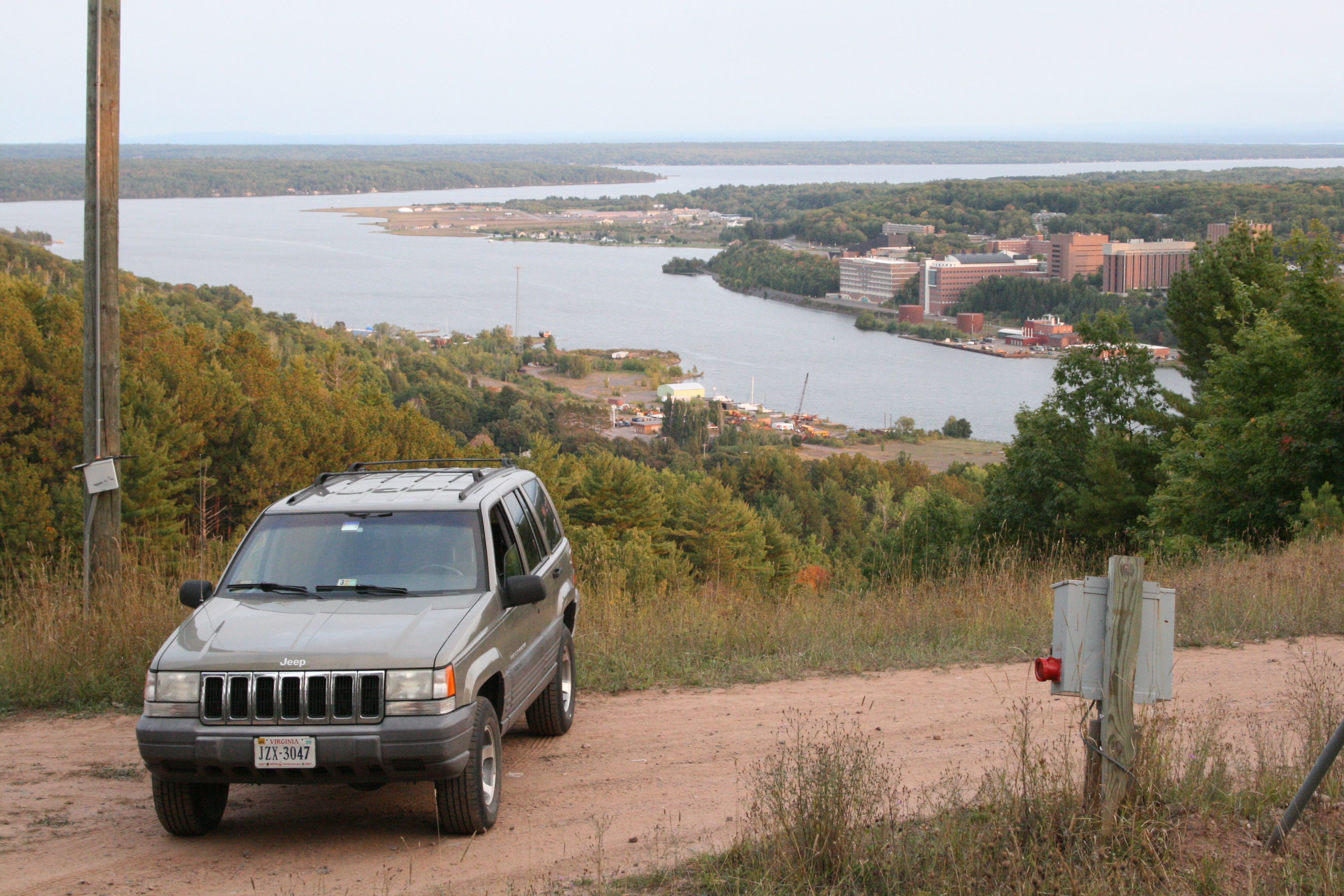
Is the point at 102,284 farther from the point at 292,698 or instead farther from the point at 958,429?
the point at 958,429

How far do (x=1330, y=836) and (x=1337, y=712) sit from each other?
1382 mm

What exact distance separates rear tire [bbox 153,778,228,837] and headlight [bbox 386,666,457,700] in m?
0.90

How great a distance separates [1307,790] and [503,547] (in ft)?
11.4

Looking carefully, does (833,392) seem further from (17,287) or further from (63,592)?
(63,592)

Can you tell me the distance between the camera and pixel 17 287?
130 ft

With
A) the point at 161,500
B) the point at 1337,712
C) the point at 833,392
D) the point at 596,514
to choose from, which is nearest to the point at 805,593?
the point at 1337,712

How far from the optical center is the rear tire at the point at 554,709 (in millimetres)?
5840

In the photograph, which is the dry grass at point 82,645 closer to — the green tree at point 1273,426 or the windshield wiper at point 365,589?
the windshield wiper at point 365,589

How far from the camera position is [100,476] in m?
7.68

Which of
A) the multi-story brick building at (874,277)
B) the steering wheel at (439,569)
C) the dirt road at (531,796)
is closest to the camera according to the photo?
the dirt road at (531,796)

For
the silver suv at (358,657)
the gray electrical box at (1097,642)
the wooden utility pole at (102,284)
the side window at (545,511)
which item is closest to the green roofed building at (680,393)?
the wooden utility pole at (102,284)

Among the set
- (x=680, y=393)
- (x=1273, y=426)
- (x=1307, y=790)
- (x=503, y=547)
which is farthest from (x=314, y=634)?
(x=680, y=393)

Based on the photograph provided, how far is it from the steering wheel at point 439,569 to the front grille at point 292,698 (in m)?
0.86

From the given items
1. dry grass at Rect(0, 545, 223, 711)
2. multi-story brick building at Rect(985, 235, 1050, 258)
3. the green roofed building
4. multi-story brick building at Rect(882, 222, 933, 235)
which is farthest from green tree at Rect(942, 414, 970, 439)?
multi-story brick building at Rect(882, 222, 933, 235)
